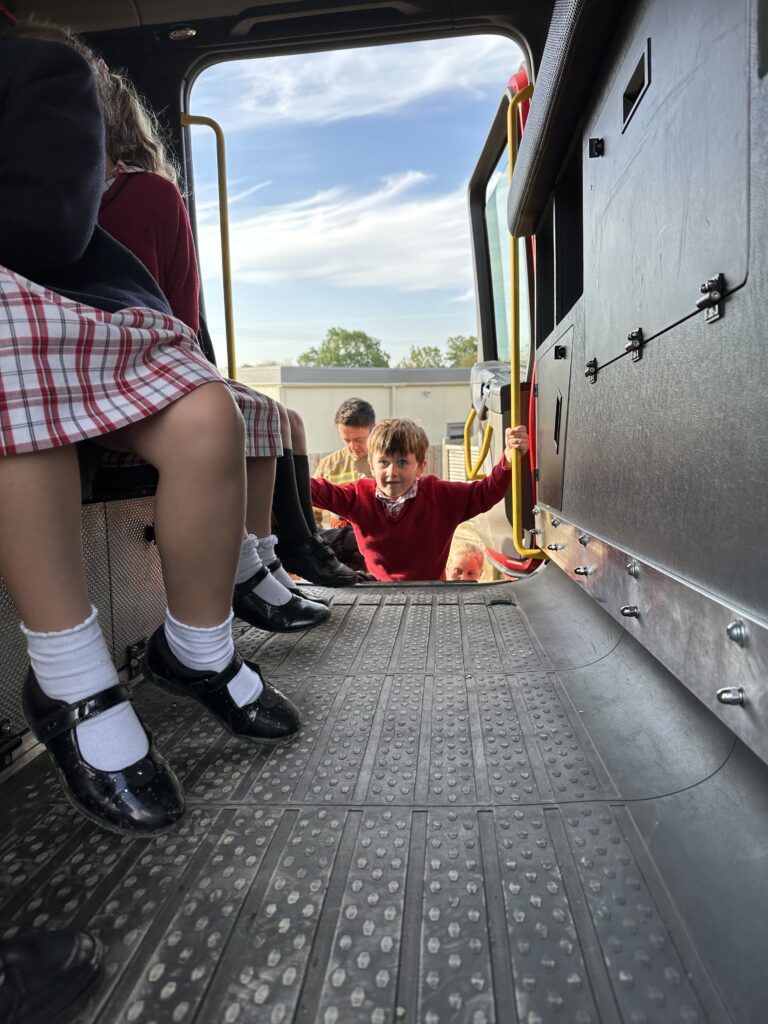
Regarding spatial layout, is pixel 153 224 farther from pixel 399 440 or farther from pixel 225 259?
pixel 399 440

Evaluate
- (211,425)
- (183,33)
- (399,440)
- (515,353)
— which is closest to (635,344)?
(211,425)

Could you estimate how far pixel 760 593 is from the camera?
2.55 ft

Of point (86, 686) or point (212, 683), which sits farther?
point (212, 683)

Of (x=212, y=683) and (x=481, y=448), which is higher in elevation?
(x=481, y=448)

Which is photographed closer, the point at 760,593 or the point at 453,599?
the point at 760,593

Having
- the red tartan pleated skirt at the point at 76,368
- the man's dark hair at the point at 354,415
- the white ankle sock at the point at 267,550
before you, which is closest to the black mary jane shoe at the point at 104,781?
the red tartan pleated skirt at the point at 76,368

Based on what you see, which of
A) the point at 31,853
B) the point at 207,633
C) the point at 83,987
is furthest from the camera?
the point at 207,633

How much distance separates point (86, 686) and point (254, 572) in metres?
0.82

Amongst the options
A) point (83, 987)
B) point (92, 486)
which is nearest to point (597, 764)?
point (83, 987)

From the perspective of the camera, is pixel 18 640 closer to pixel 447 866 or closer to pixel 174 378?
pixel 174 378

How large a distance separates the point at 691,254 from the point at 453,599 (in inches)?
53.1

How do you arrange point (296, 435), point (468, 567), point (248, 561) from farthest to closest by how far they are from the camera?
1. point (468, 567)
2. point (296, 435)
3. point (248, 561)

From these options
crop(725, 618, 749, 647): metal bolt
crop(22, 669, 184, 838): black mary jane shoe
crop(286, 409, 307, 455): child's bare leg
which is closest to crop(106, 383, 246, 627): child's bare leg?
crop(22, 669, 184, 838): black mary jane shoe

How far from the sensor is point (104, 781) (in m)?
0.90
